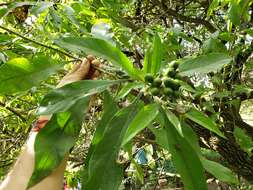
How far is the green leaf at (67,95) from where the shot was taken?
0.81 metres

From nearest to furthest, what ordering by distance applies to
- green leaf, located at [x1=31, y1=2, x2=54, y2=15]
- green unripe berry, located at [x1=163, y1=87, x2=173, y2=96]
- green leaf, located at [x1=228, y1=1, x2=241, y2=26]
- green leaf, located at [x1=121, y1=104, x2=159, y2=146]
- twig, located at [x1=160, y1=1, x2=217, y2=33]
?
green leaf, located at [x1=121, y1=104, x2=159, y2=146]
green unripe berry, located at [x1=163, y1=87, x2=173, y2=96]
green leaf, located at [x1=31, y1=2, x2=54, y2=15]
green leaf, located at [x1=228, y1=1, x2=241, y2=26]
twig, located at [x1=160, y1=1, x2=217, y2=33]

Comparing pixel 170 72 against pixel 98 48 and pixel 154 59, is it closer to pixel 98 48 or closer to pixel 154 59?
pixel 154 59

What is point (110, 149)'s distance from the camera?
832 mm

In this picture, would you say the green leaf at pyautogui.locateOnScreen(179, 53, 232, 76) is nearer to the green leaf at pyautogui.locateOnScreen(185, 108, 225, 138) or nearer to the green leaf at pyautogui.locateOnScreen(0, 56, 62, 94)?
the green leaf at pyautogui.locateOnScreen(185, 108, 225, 138)

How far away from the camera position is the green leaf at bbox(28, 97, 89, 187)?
0.81 metres

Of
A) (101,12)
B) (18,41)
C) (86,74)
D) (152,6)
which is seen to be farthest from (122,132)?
(152,6)

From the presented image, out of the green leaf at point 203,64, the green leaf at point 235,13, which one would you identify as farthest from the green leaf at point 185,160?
the green leaf at point 235,13

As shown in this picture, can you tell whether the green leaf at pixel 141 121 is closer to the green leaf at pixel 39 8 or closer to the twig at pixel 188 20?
the green leaf at pixel 39 8

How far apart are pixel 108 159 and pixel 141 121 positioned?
0.15 meters

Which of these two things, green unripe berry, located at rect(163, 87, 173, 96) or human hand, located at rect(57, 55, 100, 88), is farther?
human hand, located at rect(57, 55, 100, 88)

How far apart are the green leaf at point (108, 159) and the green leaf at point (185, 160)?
94 mm

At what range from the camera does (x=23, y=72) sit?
0.92m

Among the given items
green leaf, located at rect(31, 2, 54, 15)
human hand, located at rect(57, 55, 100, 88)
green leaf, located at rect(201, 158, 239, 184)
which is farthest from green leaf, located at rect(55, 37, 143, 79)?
green leaf, located at rect(31, 2, 54, 15)

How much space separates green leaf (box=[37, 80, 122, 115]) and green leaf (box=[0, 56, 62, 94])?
111 mm
